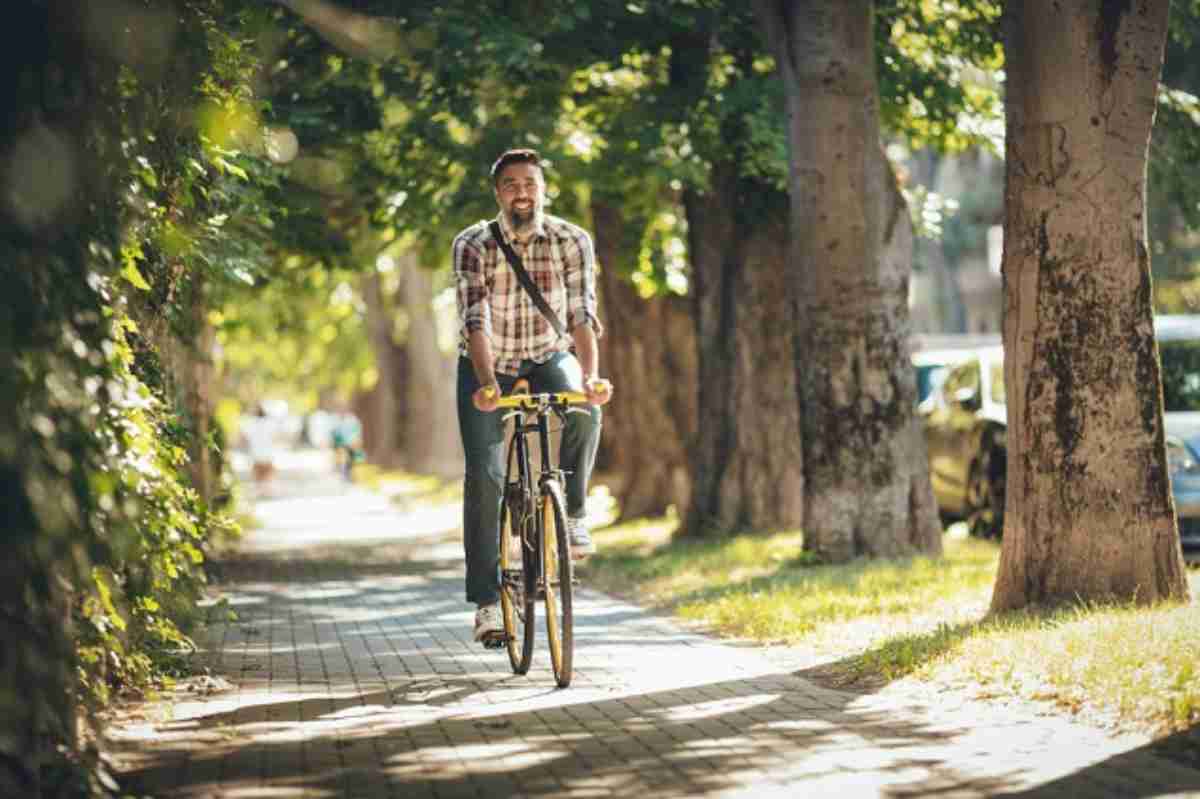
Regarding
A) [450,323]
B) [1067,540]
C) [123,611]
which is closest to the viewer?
[123,611]

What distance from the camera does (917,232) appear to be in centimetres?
2027

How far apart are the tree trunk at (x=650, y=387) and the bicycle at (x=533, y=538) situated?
13.0 meters

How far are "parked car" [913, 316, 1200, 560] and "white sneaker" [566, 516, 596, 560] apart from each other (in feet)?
22.6

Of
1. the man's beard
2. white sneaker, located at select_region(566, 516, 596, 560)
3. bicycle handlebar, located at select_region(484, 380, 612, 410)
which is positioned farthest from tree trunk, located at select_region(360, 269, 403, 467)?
bicycle handlebar, located at select_region(484, 380, 612, 410)

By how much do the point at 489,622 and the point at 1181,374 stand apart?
8.79m

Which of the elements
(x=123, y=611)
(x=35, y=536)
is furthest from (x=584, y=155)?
(x=35, y=536)

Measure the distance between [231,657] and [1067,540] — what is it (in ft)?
13.3

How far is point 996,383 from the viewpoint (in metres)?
18.6

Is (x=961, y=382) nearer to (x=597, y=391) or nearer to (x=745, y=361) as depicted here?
(x=745, y=361)

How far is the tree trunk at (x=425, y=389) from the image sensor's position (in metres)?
42.2

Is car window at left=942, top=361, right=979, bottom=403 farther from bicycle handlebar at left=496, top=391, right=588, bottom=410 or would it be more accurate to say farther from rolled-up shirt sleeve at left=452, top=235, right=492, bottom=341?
bicycle handlebar at left=496, top=391, right=588, bottom=410

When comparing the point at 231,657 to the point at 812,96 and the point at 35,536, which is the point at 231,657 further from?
the point at 812,96

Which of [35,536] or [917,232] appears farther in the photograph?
[917,232]

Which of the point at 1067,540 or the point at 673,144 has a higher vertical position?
the point at 673,144
